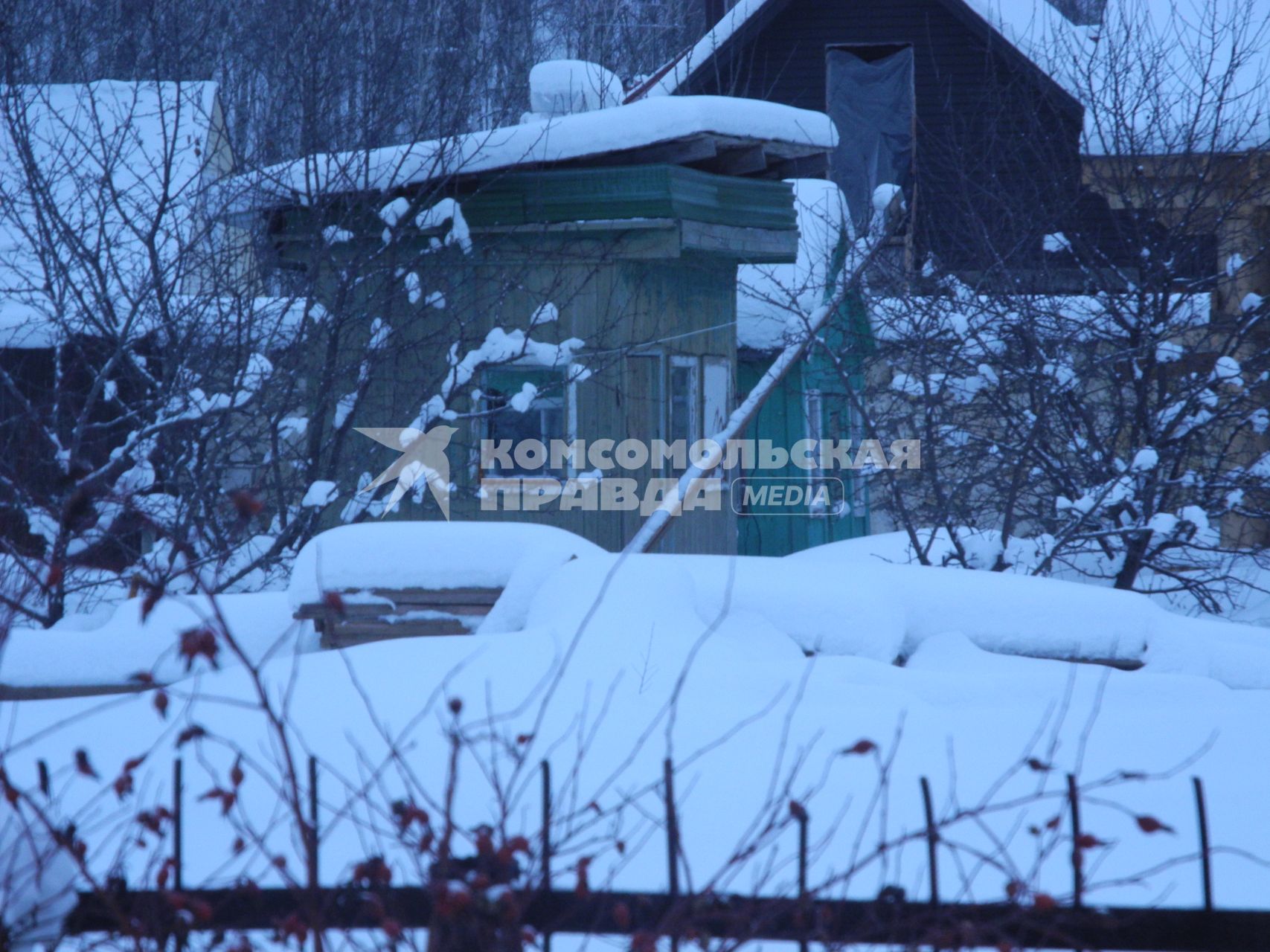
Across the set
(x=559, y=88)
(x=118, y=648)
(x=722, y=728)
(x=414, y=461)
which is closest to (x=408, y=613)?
(x=118, y=648)

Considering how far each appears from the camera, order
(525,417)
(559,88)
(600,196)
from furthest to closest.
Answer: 1. (559,88)
2. (525,417)
3. (600,196)

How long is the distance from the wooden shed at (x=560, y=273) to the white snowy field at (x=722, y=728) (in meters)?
3.22

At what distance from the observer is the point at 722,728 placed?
11.6 ft

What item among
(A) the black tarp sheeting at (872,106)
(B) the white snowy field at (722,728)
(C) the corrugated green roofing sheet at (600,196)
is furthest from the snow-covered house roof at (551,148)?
(A) the black tarp sheeting at (872,106)

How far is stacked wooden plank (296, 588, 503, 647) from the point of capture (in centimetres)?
497

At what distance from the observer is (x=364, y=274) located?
8.05 metres

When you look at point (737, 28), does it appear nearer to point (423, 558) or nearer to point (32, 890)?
point (423, 558)

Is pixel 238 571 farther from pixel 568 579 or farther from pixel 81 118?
pixel 81 118

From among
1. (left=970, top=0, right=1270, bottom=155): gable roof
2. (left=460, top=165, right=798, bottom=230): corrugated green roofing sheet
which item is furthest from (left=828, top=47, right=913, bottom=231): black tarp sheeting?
(left=460, top=165, right=798, bottom=230): corrugated green roofing sheet

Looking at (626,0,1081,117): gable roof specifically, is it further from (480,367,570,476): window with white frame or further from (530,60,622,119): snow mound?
(480,367,570,476): window with white frame

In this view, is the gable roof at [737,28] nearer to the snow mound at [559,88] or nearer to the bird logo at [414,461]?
the snow mound at [559,88]

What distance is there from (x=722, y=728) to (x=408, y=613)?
1884mm

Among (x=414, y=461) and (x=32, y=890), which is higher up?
(x=414, y=461)

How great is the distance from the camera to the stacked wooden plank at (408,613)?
4969mm
